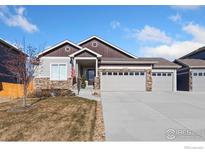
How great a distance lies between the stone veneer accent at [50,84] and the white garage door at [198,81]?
1368cm

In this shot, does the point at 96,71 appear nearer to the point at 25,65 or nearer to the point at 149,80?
the point at 149,80

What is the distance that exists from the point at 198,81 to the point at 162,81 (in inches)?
167

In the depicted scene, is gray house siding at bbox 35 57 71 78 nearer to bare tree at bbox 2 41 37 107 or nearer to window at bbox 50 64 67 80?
window at bbox 50 64 67 80

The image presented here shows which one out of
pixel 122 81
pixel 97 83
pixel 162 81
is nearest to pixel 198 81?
pixel 162 81

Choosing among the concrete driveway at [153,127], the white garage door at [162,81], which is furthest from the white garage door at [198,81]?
the concrete driveway at [153,127]

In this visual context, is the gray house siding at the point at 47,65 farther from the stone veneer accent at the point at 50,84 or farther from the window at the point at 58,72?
the stone veneer accent at the point at 50,84

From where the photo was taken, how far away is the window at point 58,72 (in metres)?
23.6

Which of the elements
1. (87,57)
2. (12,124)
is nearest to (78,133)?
(12,124)

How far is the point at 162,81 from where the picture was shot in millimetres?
24969

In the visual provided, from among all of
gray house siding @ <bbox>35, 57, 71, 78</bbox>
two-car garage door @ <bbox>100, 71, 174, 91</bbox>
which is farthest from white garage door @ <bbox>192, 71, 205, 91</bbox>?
Result: gray house siding @ <bbox>35, 57, 71, 78</bbox>

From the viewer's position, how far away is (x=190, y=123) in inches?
324
